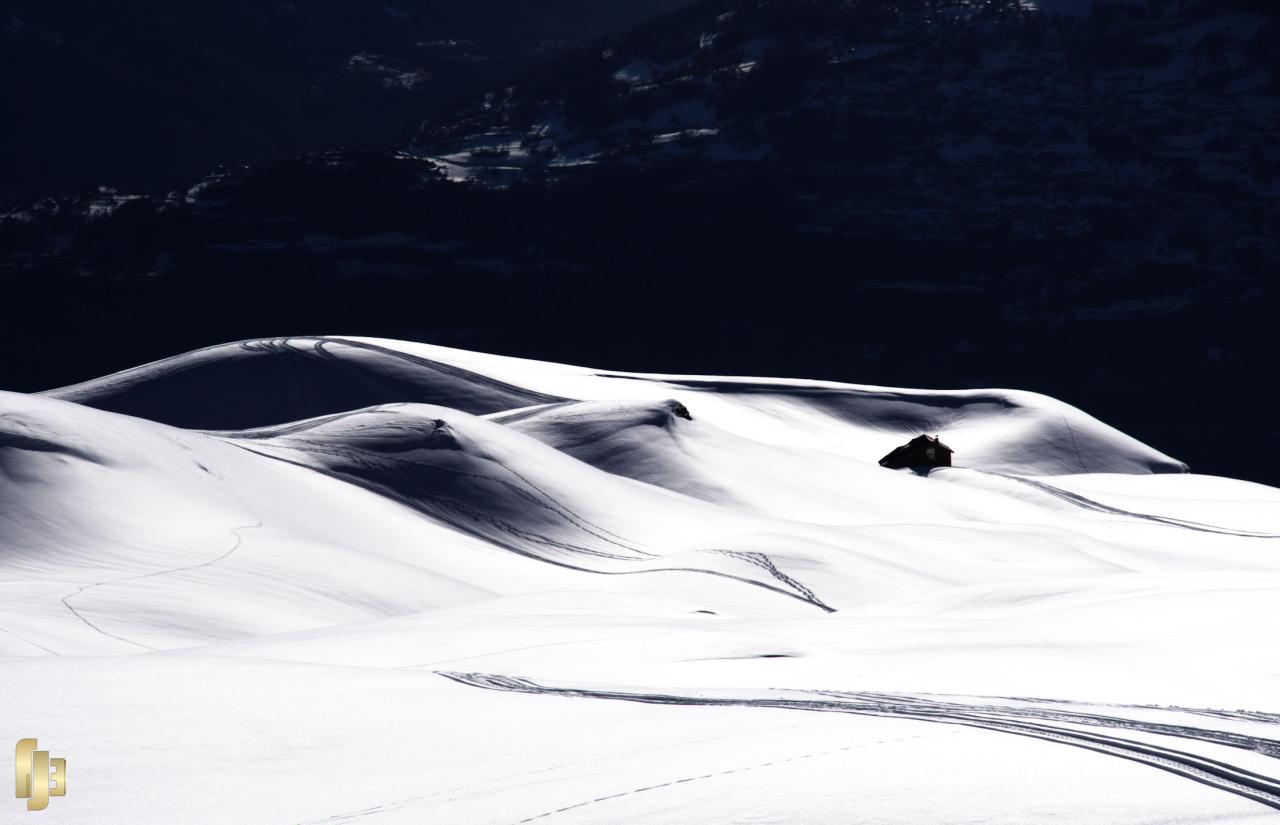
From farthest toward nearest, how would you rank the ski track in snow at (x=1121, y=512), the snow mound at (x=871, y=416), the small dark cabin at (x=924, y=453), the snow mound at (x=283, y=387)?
the snow mound at (x=871, y=416) → the snow mound at (x=283, y=387) → the small dark cabin at (x=924, y=453) → the ski track in snow at (x=1121, y=512)

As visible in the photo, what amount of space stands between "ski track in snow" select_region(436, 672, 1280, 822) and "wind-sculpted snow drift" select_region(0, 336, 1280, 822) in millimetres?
44

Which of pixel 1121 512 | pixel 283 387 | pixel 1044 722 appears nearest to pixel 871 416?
pixel 1121 512

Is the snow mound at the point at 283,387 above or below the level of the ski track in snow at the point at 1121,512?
above

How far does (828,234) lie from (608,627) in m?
169

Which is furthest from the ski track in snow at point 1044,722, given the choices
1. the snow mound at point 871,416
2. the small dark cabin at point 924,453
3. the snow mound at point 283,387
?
the snow mound at point 871,416

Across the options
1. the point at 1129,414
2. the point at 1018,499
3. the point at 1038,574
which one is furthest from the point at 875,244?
the point at 1038,574

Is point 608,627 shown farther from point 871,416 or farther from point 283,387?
point 871,416

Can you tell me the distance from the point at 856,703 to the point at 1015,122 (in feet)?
599

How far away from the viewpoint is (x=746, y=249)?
185 meters

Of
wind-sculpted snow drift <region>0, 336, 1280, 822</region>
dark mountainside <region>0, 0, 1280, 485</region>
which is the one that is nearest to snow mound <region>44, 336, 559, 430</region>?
wind-sculpted snow drift <region>0, 336, 1280, 822</region>

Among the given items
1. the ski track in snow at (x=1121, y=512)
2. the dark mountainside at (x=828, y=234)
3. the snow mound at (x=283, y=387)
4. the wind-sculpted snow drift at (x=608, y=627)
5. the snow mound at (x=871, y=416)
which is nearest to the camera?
the wind-sculpted snow drift at (x=608, y=627)

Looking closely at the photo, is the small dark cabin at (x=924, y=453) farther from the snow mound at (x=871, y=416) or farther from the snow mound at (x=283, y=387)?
the snow mound at (x=283, y=387)

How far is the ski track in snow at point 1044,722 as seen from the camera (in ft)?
28.6

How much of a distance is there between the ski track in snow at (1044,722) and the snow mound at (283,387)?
46231mm
